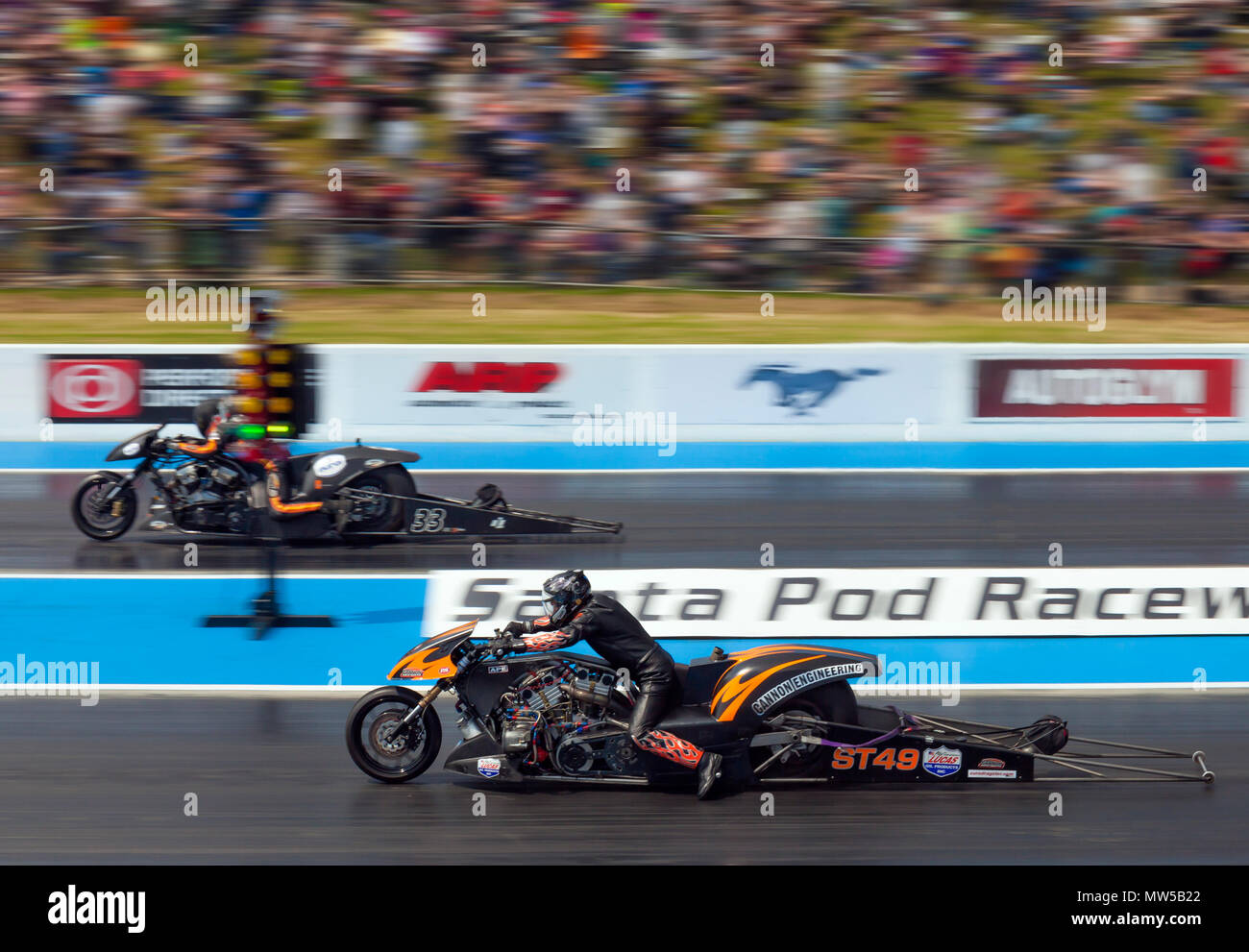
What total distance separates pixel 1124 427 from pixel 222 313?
34.6 ft

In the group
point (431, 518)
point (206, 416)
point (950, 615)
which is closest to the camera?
point (950, 615)

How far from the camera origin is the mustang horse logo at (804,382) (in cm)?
1502

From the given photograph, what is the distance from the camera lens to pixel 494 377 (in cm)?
1498

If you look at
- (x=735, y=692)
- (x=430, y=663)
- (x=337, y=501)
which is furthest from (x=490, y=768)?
(x=337, y=501)

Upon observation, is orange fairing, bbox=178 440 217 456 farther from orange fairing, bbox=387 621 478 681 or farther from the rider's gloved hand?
the rider's gloved hand

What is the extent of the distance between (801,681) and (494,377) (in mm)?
8381

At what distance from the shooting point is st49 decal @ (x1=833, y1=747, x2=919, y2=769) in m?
7.15

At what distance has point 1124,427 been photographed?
14.9 m

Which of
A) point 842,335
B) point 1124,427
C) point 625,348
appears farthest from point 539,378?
point 1124,427

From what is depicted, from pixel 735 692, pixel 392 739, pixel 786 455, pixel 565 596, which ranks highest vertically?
pixel 786 455

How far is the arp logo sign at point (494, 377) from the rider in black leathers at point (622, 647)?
313 inches

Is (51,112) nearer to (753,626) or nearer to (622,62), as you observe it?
(622,62)

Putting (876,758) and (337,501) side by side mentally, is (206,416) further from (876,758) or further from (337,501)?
(876,758)

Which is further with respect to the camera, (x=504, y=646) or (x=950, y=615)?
(x=950, y=615)
